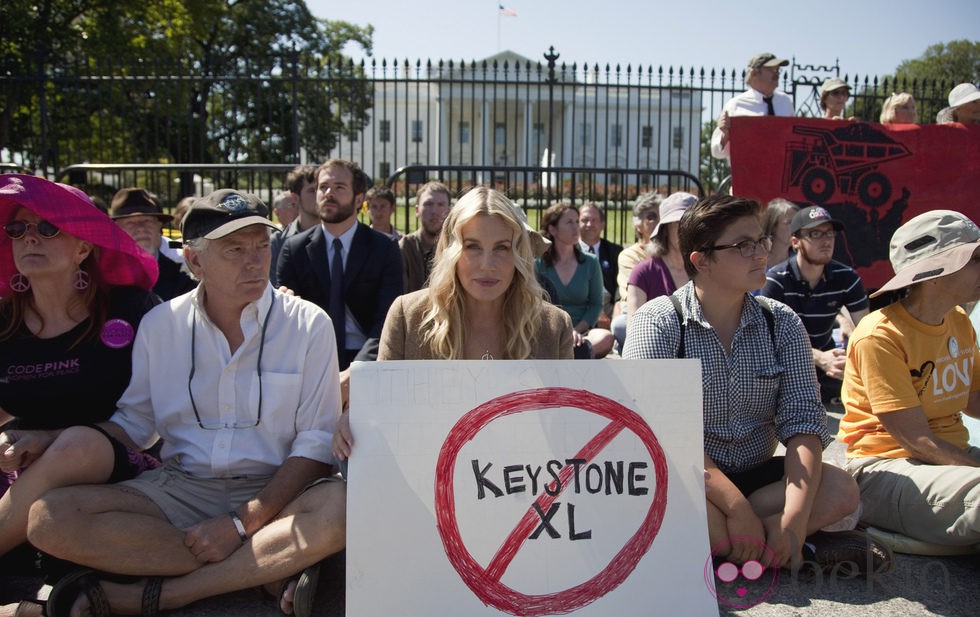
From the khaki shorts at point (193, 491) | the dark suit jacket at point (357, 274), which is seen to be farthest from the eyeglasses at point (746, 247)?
the dark suit jacket at point (357, 274)

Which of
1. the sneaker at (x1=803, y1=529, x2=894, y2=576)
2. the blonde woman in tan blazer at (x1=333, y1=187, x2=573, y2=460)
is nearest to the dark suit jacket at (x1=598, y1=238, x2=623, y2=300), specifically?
the blonde woman in tan blazer at (x1=333, y1=187, x2=573, y2=460)

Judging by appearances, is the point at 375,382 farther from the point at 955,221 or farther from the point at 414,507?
the point at 955,221

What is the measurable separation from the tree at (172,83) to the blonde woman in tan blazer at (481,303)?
26.5 feet

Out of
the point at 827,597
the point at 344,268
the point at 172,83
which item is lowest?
the point at 827,597

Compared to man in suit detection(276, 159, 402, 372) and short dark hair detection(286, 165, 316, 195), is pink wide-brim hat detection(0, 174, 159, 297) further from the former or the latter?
short dark hair detection(286, 165, 316, 195)

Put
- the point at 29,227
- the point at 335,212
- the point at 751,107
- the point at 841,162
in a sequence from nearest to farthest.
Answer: the point at 29,227
the point at 335,212
the point at 841,162
the point at 751,107

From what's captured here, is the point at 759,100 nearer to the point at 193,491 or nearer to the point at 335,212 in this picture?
the point at 335,212

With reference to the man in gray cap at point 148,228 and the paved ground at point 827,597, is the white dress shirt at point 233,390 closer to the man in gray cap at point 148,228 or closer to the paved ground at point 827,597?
the paved ground at point 827,597

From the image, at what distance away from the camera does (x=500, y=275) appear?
3.03 metres

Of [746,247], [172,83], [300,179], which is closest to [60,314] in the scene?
[746,247]

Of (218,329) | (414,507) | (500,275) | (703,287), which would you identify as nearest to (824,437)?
(703,287)

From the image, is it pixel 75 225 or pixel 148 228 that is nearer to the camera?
pixel 75 225

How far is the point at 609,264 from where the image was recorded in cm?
738

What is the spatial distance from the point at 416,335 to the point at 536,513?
0.91 meters
